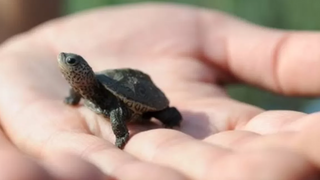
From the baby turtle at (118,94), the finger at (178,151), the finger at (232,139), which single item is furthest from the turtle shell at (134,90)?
the finger at (232,139)

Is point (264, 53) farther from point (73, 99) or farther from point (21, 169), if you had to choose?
point (21, 169)

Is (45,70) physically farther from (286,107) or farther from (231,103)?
(286,107)

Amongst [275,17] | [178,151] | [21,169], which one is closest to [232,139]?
[178,151]

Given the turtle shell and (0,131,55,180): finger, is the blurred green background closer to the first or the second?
the turtle shell

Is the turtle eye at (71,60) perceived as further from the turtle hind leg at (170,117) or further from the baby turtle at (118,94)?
the turtle hind leg at (170,117)

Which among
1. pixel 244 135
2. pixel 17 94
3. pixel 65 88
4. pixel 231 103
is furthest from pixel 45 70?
pixel 244 135

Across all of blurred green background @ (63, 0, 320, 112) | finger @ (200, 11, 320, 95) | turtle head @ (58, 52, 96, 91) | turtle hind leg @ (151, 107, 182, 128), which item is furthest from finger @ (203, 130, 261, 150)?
blurred green background @ (63, 0, 320, 112)
